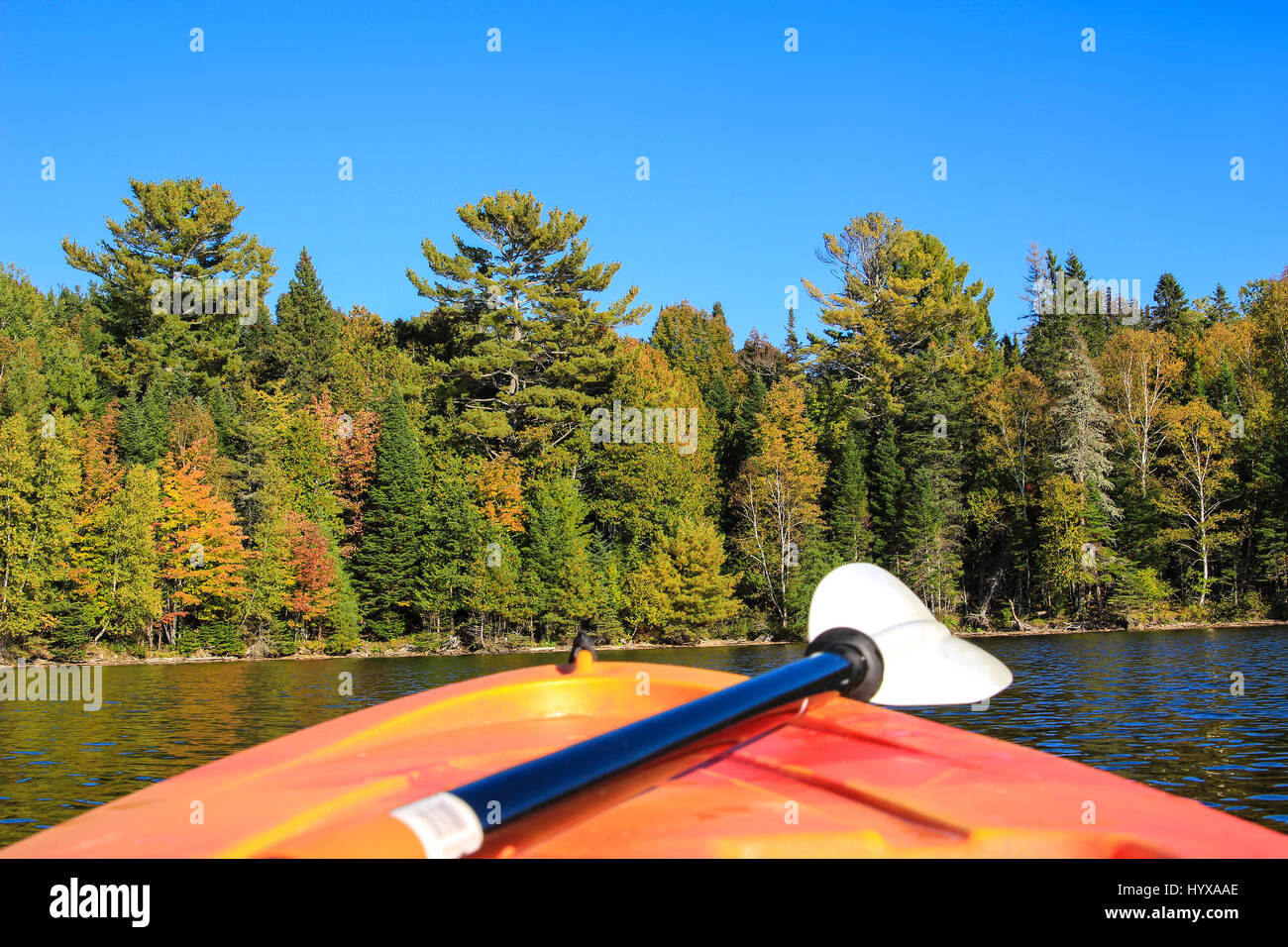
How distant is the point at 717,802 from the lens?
2.12m

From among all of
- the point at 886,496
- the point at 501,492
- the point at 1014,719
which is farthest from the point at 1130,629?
the point at 1014,719

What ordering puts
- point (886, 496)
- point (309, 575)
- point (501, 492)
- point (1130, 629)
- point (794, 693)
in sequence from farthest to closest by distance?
point (886, 496) → point (501, 492) → point (1130, 629) → point (309, 575) → point (794, 693)

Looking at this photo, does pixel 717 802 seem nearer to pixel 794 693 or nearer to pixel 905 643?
pixel 794 693

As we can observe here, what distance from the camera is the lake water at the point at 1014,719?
10.2m

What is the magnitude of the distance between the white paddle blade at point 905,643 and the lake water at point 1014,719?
7.16 meters

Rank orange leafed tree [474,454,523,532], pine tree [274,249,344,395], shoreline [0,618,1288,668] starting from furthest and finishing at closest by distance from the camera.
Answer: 1. pine tree [274,249,344,395]
2. orange leafed tree [474,454,523,532]
3. shoreline [0,618,1288,668]

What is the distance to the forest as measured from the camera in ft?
132

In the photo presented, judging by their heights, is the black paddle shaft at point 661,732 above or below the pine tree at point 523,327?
below

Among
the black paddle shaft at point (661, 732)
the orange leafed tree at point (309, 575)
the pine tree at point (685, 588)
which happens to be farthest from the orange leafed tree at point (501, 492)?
the black paddle shaft at point (661, 732)

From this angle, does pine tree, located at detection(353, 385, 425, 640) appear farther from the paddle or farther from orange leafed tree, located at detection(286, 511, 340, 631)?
the paddle

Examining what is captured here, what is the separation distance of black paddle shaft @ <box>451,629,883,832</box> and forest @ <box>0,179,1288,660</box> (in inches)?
1606

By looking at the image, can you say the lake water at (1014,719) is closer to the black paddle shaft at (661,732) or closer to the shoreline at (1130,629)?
the black paddle shaft at (661,732)

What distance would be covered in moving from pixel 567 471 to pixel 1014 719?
3549 cm

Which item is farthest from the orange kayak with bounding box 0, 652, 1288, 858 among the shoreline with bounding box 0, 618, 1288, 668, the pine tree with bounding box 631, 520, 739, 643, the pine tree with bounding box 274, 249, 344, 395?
the pine tree with bounding box 274, 249, 344, 395
